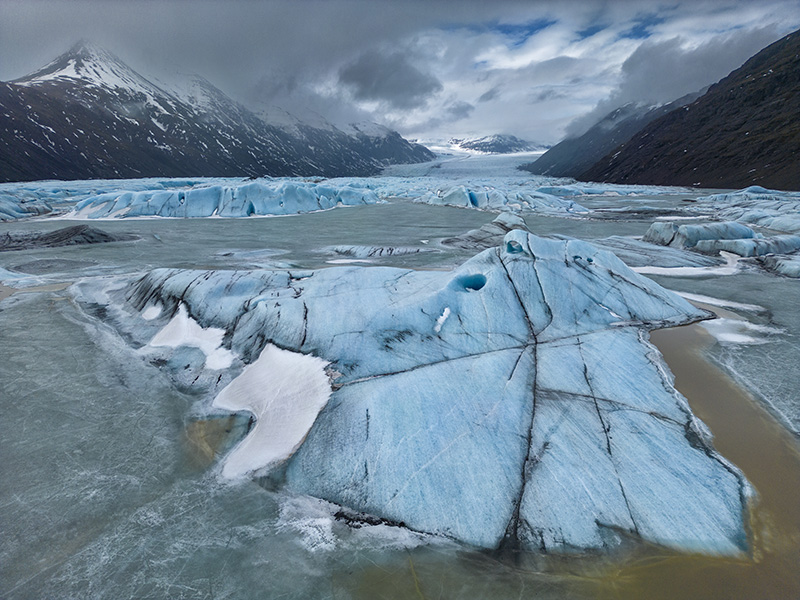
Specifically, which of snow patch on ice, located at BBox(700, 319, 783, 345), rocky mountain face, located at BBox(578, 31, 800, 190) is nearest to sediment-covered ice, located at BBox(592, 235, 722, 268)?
snow patch on ice, located at BBox(700, 319, 783, 345)

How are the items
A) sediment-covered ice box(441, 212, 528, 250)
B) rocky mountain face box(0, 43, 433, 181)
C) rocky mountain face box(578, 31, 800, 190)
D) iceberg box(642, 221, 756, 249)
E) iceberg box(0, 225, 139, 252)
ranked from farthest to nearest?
1. rocky mountain face box(0, 43, 433, 181)
2. rocky mountain face box(578, 31, 800, 190)
3. iceberg box(0, 225, 139, 252)
4. sediment-covered ice box(441, 212, 528, 250)
5. iceberg box(642, 221, 756, 249)

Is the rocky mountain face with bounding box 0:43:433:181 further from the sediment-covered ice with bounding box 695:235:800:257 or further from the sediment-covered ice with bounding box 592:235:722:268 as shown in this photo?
the sediment-covered ice with bounding box 695:235:800:257

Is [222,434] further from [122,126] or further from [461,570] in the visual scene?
[122,126]

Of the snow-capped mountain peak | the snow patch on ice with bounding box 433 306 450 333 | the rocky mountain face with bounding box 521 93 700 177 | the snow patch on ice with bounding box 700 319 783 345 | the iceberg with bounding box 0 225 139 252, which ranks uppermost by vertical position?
the snow-capped mountain peak

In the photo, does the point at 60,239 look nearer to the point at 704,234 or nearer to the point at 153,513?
the point at 153,513

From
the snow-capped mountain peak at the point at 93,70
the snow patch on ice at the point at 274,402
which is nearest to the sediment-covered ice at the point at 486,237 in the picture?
the snow patch on ice at the point at 274,402

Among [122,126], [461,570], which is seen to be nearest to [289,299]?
[461,570]

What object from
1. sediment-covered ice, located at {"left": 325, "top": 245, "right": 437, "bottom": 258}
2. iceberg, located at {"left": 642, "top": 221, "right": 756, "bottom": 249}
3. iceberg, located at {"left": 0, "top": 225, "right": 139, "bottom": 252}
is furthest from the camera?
iceberg, located at {"left": 0, "top": 225, "right": 139, "bottom": 252}
